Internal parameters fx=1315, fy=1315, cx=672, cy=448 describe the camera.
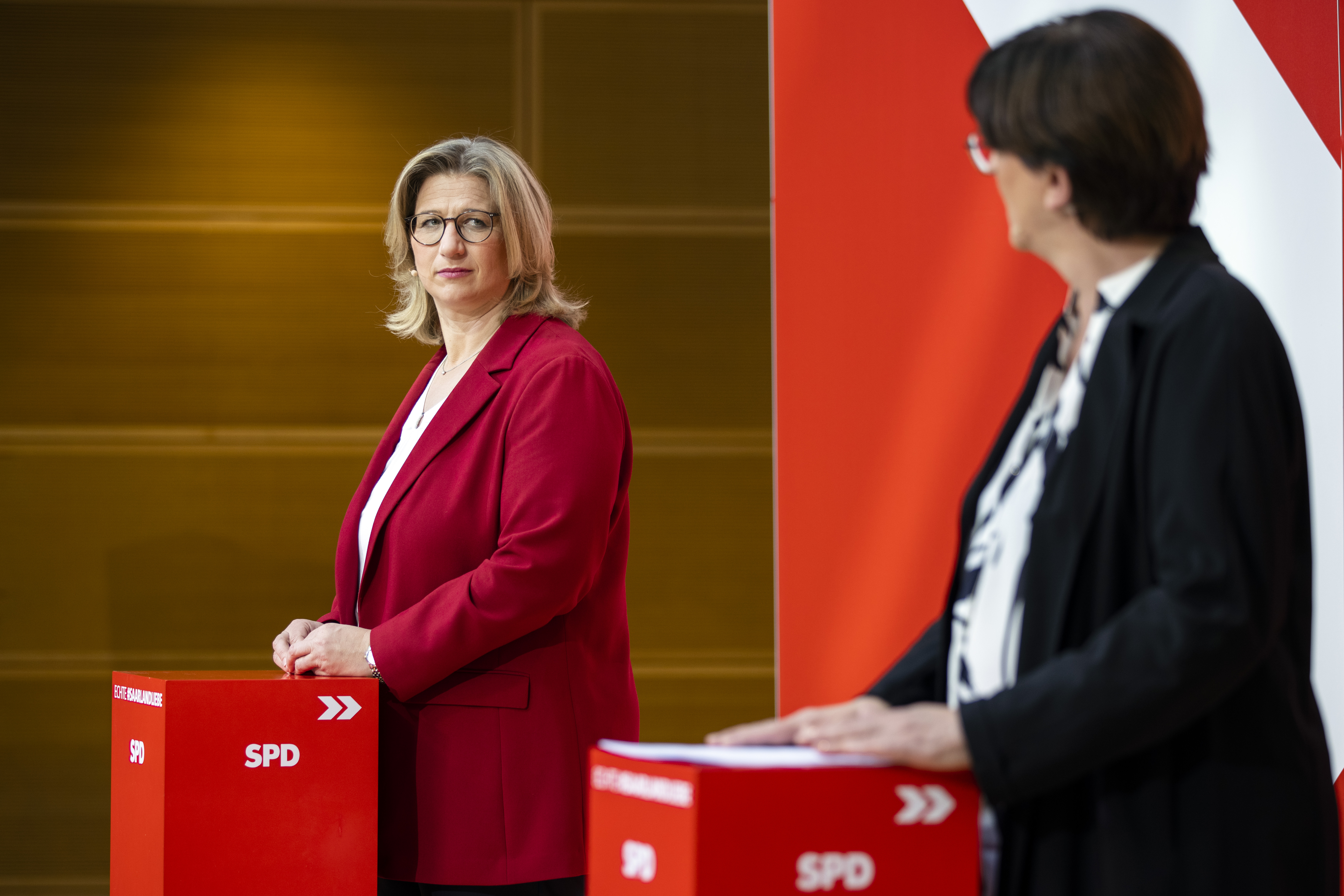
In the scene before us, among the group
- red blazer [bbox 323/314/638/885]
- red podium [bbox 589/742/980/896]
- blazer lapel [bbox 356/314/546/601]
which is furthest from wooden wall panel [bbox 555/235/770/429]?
red podium [bbox 589/742/980/896]

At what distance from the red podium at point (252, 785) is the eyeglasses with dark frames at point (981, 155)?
107 cm

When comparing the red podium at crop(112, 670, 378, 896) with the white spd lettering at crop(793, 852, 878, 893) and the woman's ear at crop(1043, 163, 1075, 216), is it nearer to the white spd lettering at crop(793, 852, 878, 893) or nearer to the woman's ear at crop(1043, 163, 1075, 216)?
the white spd lettering at crop(793, 852, 878, 893)

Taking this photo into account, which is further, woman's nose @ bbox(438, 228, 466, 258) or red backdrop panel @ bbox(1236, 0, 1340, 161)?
red backdrop panel @ bbox(1236, 0, 1340, 161)

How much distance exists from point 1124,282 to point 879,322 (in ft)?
4.27

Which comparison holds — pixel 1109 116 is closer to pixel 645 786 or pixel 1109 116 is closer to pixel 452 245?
pixel 645 786

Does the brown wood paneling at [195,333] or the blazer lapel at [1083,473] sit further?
the brown wood paneling at [195,333]

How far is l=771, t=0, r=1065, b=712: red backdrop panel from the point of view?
2.38m

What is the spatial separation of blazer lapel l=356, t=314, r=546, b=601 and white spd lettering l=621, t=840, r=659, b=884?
3.46 ft

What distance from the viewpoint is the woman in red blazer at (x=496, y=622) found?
1854 millimetres

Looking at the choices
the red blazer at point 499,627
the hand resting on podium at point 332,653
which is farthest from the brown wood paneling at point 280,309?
the hand resting on podium at point 332,653

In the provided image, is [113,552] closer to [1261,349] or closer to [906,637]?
[906,637]

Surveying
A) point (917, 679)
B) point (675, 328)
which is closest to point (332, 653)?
point (917, 679)

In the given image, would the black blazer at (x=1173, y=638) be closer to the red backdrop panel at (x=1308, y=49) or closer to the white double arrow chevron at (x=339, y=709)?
the white double arrow chevron at (x=339, y=709)

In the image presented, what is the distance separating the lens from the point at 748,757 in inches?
39.6
